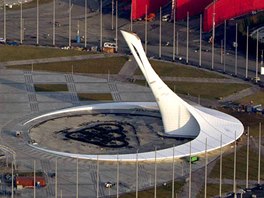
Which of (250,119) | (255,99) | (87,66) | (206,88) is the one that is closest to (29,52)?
(87,66)

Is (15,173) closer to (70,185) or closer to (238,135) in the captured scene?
(70,185)

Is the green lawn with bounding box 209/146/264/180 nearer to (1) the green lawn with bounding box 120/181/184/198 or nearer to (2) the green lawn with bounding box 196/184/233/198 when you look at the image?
(2) the green lawn with bounding box 196/184/233/198

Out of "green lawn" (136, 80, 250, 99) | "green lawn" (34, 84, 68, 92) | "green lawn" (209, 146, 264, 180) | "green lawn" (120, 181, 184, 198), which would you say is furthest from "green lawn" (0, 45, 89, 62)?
"green lawn" (120, 181, 184, 198)

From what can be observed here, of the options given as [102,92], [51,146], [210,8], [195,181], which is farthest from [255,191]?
[210,8]

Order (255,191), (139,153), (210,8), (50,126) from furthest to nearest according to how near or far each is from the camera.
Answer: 1. (210,8)
2. (50,126)
3. (139,153)
4. (255,191)

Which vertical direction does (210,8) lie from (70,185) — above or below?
above

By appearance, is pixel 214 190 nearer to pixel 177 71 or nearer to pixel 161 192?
pixel 161 192

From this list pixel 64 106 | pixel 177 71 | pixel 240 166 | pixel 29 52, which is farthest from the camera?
pixel 29 52
